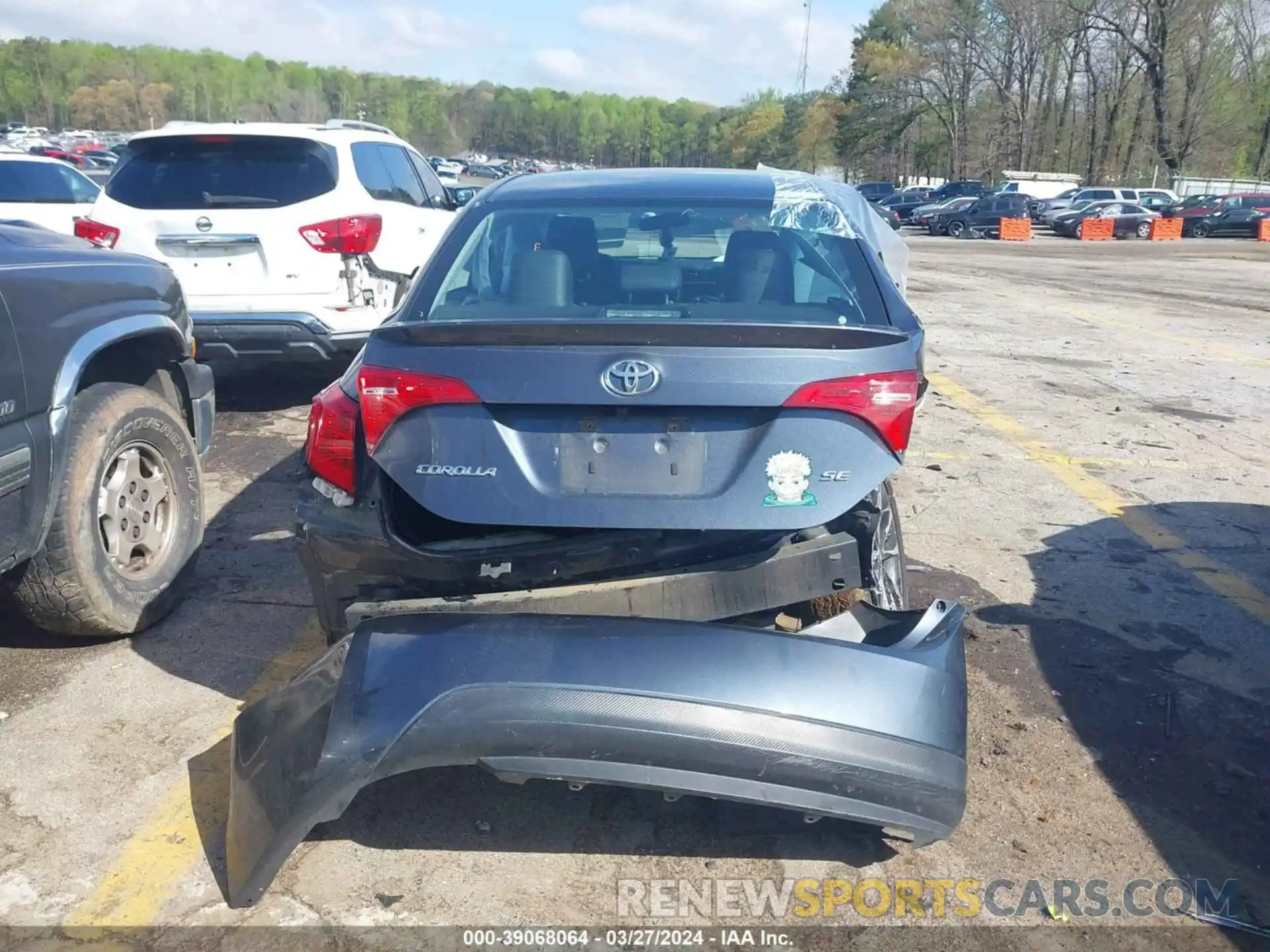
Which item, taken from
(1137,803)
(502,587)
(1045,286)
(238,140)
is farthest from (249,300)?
(1045,286)

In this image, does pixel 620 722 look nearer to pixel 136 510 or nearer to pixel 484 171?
pixel 136 510

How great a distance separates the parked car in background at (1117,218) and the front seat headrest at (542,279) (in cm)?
3827

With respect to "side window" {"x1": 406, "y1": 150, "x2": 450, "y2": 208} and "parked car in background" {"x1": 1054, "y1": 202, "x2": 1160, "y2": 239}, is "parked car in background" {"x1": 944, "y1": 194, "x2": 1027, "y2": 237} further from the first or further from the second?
"side window" {"x1": 406, "y1": 150, "x2": 450, "y2": 208}

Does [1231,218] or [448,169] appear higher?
[448,169]

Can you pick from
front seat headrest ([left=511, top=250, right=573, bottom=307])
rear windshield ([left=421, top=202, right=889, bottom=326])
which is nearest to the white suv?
rear windshield ([left=421, top=202, right=889, bottom=326])

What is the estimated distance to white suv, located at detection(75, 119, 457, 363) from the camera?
22.8ft

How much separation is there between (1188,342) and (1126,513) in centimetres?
766

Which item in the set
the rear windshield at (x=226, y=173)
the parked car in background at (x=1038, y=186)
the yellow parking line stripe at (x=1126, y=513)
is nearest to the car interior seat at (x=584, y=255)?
the yellow parking line stripe at (x=1126, y=513)

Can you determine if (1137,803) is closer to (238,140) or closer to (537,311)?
(537,311)

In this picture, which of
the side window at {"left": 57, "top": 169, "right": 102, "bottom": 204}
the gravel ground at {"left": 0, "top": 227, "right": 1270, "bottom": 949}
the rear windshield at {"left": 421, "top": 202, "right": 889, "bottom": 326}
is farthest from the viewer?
the side window at {"left": 57, "top": 169, "right": 102, "bottom": 204}

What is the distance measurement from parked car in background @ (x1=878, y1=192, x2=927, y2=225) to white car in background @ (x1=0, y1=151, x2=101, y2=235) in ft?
109

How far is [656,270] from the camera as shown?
344 centimetres

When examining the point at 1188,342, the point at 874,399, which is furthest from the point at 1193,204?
the point at 874,399

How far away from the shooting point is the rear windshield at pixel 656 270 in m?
3.17
